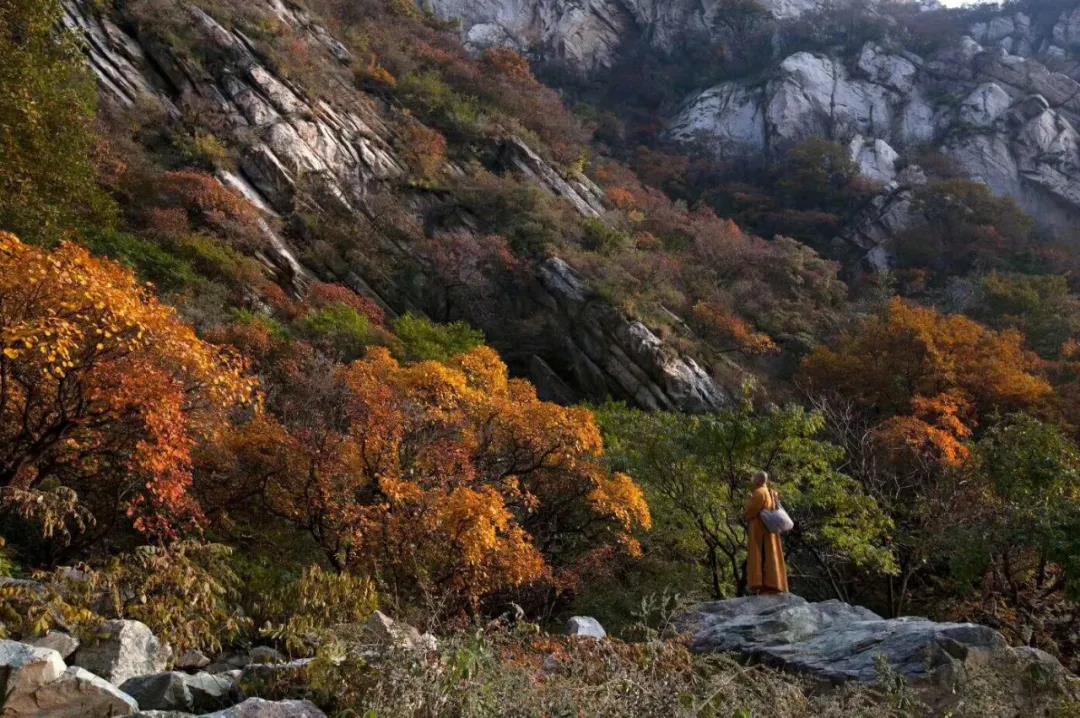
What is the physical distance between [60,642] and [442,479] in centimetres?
457

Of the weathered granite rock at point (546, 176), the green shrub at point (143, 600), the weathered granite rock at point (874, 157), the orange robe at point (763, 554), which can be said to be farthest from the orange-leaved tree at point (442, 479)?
the weathered granite rock at point (874, 157)

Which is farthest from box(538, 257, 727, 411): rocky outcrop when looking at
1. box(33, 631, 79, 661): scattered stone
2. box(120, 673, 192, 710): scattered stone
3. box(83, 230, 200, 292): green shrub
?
box(120, 673, 192, 710): scattered stone

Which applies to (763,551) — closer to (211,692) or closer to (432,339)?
(211,692)

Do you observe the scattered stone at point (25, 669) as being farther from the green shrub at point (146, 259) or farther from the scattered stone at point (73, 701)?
the green shrub at point (146, 259)

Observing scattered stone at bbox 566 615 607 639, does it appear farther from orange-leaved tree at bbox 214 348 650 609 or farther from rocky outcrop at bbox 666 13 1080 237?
rocky outcrop at bbox 666 13 1080 237

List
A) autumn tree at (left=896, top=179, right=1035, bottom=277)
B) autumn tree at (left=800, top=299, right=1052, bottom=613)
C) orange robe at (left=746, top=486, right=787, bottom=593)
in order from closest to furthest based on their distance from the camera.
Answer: orange robe at (left=746, top=486, right=787, bottom=593) → autumn tree at (left=800, top=299, right=1052, bottom=613) → autumn tree at (left=896, top=179, right=1035, bottom=277)

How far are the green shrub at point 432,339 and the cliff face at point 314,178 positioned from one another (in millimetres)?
2614

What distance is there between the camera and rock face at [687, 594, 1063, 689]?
5996 mm

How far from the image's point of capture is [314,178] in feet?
79.4

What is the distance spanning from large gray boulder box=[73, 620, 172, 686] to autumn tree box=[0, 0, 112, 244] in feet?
29.7

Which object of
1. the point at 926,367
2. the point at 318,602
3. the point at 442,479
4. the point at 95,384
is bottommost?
the point at 926,367

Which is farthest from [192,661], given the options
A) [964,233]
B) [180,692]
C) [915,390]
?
[964,233]

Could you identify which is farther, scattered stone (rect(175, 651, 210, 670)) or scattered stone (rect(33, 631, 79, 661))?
scattered stone (rect(175, 651, 210, 670))

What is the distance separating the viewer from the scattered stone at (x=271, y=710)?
4.02m
